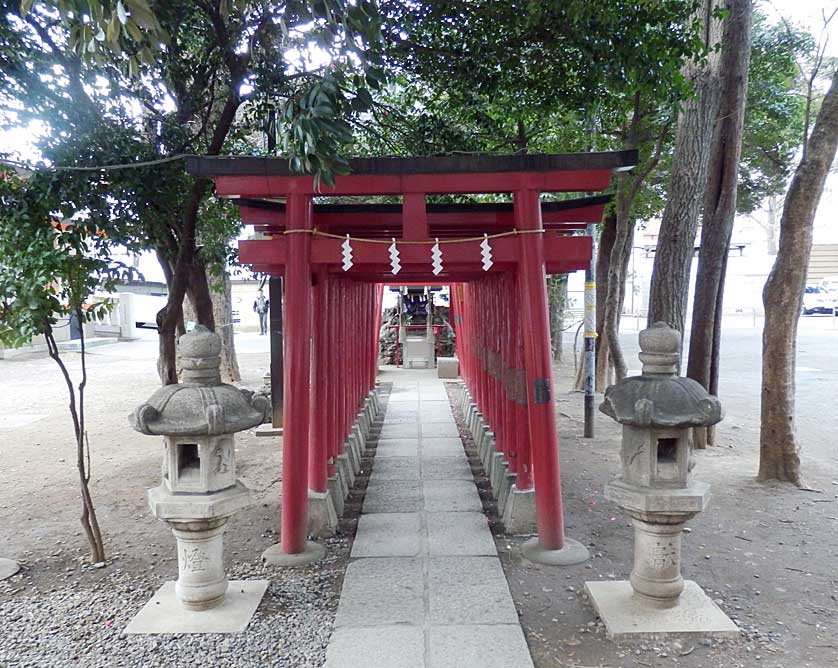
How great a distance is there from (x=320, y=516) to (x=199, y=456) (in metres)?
1.72

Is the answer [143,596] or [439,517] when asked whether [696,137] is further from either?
[143,596]

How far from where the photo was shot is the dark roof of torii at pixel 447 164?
4293 mm

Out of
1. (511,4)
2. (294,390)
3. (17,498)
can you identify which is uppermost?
(511,4)

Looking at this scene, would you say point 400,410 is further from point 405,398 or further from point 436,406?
point 405,398

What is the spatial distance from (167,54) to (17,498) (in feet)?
16.0

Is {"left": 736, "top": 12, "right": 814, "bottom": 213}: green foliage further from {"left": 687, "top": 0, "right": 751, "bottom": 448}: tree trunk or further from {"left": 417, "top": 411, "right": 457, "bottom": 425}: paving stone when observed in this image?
{"left": 417, "top": 411, "right": 457, "bottom": 425}: paving stone

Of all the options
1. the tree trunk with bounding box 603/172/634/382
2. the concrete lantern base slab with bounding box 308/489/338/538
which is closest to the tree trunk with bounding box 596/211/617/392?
the tree trunk with bounding box 603/172/634/382

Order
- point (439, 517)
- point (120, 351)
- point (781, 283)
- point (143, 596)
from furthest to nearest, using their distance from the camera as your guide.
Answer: point (120, 351) < point (781, 283) < point (439, 517) < point (143, 596)

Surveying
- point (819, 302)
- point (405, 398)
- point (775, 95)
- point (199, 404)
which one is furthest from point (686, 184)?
point (819, 302)

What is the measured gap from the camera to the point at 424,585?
408 cm

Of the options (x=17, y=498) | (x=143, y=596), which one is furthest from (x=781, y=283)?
(x=17, y=498)

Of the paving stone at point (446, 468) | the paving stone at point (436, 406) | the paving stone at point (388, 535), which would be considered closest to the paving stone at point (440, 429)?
the paving stone at point (436, 406)

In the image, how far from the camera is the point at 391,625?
3555 millimetres

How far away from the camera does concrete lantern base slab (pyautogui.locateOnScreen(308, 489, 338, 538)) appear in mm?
5016
